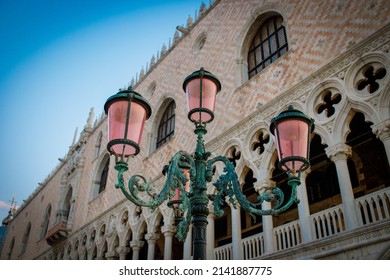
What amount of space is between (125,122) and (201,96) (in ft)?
2.30

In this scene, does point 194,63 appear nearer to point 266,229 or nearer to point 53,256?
point 266,229

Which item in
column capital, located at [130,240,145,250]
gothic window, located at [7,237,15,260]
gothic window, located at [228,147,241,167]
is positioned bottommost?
column capital, located at [130,240,145,250]

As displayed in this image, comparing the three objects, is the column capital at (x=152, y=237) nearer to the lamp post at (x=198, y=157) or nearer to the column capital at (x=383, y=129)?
the column capital at (x=383, y=129)

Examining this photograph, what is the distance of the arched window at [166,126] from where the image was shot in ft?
33.3

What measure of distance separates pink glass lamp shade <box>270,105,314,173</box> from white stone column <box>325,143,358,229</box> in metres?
2.06

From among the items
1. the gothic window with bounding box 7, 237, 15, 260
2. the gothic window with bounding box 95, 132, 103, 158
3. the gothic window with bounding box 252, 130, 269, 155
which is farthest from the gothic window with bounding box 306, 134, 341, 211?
the gothic window with bounding box 7, 237, 15, 260

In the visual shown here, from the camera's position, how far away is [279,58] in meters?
6.86

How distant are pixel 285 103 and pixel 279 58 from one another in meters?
1.02

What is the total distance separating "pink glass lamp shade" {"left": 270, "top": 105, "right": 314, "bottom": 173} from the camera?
2.99 m

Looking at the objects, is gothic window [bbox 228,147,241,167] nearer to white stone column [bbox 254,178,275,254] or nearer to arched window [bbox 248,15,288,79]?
white stone column [bbox 254,178,275,254]

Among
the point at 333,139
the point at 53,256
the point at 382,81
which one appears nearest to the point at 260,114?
the point at 333,139

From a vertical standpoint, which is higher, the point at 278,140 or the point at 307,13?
the point at 307,13

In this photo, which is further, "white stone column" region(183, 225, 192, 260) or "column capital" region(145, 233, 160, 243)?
"column capital" region(145, 233, 160, 243)

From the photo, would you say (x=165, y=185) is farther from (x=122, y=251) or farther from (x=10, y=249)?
(x=10, y=249)
